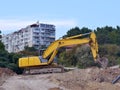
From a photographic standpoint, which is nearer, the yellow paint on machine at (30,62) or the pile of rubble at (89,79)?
the pile of rubble at (89,79)

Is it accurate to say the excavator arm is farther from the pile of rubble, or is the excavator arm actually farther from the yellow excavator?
the pile of rubble

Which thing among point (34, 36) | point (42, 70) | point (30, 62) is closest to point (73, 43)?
point (42, 70)

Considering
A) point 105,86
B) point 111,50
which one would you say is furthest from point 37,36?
point 105,86

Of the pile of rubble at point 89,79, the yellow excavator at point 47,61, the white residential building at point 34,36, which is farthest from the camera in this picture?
the white residential building at point 34,36

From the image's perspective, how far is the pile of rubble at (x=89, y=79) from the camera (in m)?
29.6

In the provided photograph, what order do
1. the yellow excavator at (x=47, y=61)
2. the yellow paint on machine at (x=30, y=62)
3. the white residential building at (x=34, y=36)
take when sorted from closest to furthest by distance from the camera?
the yellow excavator at (x=47, y=61) → the yellow paint on machine at (x=30, y=62) → the white residential building at (x=34, y=36)

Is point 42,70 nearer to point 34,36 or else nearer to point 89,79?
point 89,79

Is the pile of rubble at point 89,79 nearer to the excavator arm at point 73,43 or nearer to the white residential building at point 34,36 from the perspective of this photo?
the excavator arm at point 73,43

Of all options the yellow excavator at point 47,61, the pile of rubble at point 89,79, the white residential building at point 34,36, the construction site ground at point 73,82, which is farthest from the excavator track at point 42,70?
the white residential building at point 34,36

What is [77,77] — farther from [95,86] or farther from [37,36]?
[37,36]

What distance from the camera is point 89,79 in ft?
108

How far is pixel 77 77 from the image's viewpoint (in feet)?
110

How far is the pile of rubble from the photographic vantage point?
29.6 metres

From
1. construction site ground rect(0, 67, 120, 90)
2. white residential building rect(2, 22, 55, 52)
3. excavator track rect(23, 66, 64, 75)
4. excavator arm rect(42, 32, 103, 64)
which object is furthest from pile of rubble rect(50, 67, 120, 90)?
white residential building rect(2, 22, 55, 52)
